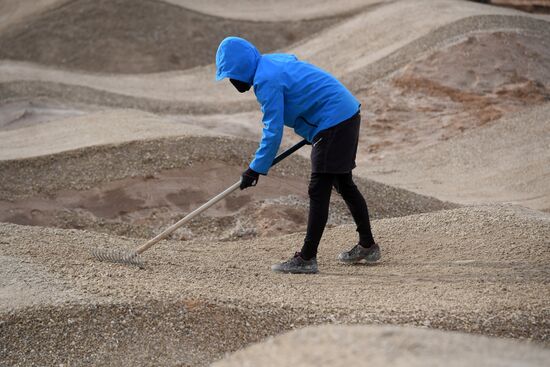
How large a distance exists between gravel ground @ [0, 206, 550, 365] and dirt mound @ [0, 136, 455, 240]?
2.50 ft

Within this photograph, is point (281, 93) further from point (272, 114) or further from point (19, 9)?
point (19, 9)

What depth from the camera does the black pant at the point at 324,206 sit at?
5.39 meters

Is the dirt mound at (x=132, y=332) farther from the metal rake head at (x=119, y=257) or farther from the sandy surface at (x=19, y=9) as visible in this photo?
the sandy surface at (x=19, y=9)

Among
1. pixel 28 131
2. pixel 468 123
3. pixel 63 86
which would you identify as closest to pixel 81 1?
pixel 63 86

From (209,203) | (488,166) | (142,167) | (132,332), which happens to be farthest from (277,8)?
(132,332)

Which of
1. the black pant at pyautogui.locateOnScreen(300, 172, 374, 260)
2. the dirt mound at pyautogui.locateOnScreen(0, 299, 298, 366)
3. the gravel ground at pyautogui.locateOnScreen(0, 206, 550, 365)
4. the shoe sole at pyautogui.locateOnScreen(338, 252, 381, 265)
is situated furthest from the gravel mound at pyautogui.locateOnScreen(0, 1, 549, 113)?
the dirt mound at pyautogui.locateOnScreen(0, 299, 298, 366)

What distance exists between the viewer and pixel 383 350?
3.01 metres

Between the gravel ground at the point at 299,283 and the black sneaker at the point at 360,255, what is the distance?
0.07 meters

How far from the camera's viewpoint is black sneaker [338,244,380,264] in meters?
5.88

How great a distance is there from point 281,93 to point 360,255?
1.37 metres

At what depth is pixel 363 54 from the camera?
587 inches

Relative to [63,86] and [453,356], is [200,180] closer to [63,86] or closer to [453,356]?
[453,356]

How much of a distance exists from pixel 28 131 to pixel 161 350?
714 cm

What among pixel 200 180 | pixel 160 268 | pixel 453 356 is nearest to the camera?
pixel 453 356
